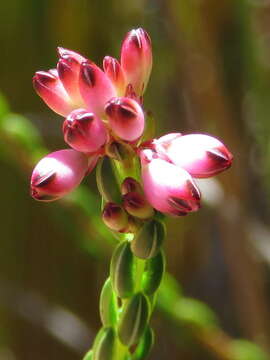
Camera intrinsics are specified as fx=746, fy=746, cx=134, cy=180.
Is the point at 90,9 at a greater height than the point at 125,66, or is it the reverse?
the point at 125,66

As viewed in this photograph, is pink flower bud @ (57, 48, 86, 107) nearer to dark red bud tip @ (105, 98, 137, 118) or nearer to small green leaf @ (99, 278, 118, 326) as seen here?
dark red bud tip @ (105, 98, 137, 118)

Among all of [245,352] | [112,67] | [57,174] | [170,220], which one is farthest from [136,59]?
[170,220]

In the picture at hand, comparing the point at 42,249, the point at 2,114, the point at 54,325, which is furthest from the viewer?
the point at 42,249

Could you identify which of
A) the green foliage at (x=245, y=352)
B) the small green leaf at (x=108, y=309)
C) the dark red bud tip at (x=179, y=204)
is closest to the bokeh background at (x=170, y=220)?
the green foliage at (x=245, y=352)

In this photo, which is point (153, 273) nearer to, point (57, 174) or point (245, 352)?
point (57, 174)

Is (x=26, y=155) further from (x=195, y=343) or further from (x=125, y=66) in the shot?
(x=125, y=66)

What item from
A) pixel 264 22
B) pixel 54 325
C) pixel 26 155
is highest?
pixel 26 155

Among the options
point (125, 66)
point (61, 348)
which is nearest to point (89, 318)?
point (61, 348)
